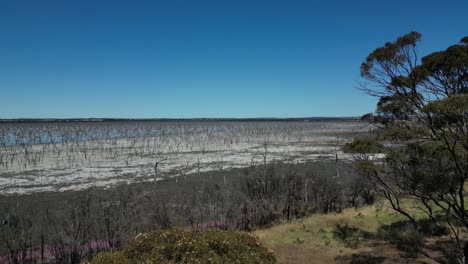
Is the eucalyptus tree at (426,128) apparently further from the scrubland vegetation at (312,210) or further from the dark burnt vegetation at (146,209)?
the dark burnt vegetation at (146,209)

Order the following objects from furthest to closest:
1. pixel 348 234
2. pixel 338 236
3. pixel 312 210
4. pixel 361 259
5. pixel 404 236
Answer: pixel 312 210 → pixel 348 234 → pixel 338 236 → pixel 404 236 → pixel 361 259

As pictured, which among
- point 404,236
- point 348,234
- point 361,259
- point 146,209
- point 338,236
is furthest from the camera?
point 146,209

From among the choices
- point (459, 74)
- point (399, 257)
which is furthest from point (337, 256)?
point (459, 74)

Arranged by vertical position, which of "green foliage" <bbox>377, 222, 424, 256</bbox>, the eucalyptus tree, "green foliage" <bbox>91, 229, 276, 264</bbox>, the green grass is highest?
the eucalyptus tree

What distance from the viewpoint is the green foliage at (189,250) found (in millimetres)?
7277

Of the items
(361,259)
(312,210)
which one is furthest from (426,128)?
(312,210)

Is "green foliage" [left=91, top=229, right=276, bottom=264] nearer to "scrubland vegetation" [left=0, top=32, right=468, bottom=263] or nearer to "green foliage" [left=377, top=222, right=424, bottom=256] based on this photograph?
"scrubland vegetation" [left=0, top=32, right=468, bottom=263]

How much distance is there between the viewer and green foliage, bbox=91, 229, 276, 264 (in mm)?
7277

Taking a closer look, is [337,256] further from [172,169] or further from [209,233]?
[172,169]

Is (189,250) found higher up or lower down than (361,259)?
higher up

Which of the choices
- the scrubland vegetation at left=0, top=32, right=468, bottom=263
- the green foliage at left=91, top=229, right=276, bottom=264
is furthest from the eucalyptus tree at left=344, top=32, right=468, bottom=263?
the green foliage at left=91, top=229, right=276, bottom=264

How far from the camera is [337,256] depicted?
1242 centimetres

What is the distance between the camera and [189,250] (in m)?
7.56

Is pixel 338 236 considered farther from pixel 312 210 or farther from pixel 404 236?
pixel 312 210
